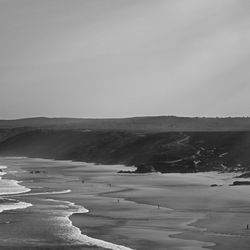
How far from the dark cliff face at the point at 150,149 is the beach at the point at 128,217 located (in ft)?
67.1

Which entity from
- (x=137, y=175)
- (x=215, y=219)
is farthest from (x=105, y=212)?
(x=137, y=175)

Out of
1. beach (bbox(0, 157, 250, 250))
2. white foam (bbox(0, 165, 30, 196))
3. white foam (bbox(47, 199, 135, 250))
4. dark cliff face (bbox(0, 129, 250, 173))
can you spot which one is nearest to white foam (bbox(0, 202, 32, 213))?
beach (bbox(0, 157, 250, 250))

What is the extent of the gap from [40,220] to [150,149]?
65278mm

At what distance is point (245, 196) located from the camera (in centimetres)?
4222

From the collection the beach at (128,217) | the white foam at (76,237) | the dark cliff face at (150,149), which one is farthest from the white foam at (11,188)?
the dark cliff face at (150,149)

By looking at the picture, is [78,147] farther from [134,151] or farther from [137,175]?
[137,175]

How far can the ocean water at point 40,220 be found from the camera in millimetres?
25781

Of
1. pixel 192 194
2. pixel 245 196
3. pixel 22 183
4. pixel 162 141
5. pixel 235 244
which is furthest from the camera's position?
pixel 162 141

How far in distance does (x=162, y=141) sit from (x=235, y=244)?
245 feet

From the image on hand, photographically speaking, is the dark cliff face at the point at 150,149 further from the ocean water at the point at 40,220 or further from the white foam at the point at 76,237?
the white foam at the point at 76,237

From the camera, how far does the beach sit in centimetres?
2586

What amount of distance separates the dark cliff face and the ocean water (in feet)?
93.3

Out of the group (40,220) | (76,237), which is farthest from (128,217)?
(76,237)

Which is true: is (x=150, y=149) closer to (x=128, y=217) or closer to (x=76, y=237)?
(x=128, y=217)
